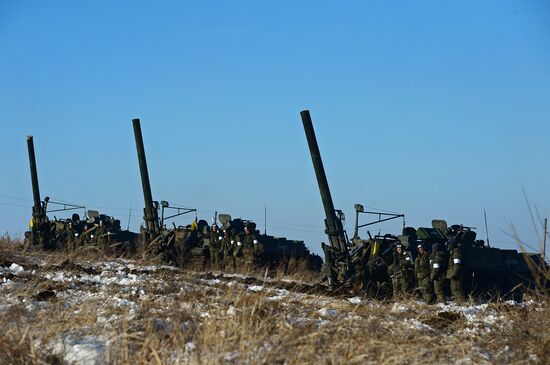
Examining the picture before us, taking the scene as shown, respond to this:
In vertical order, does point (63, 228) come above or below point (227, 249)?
above

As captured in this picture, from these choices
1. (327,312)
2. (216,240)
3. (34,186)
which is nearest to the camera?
(327,312)

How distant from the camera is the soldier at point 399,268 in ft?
62.2

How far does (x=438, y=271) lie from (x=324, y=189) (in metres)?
4.11

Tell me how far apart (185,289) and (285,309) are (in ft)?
7.32

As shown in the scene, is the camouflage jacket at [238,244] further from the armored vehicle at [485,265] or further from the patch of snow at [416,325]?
the patch of snow at [416,325]

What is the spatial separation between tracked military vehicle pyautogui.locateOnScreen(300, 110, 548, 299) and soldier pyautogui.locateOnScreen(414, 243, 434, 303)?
111 cm

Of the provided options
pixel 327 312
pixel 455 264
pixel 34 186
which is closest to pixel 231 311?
pixel 327 312

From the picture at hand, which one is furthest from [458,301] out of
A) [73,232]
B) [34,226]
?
[34,226]

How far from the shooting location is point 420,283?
1823cm

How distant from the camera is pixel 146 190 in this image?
29.0 m

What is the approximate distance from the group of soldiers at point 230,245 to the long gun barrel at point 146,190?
4.39 ft

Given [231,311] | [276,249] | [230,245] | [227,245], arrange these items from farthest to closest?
[276,249], [227,245], [230,245], [231,311]

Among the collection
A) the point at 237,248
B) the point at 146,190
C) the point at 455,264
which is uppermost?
the point at 146,190

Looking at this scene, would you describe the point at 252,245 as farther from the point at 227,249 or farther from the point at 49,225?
the point at 49,225
